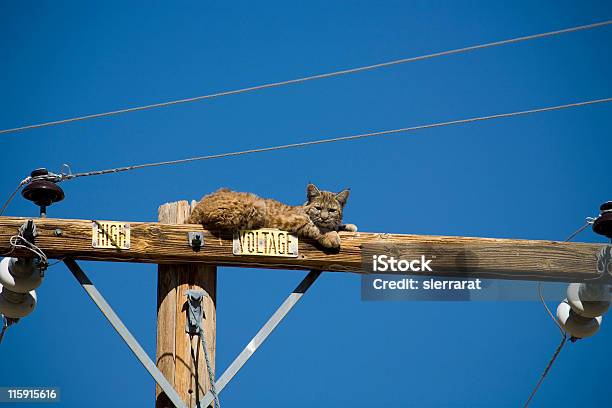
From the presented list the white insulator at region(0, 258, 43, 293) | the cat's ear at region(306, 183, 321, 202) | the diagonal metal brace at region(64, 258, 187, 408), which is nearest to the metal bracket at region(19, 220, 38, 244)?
the white insulator at region(0, 258, 43, 293)

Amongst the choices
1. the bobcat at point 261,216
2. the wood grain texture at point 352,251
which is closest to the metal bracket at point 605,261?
the wood grain texture at point 352,251

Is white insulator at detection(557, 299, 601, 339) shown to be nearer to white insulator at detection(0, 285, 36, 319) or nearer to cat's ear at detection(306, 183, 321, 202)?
cat's ear at detection(306, 183, 321, 202)

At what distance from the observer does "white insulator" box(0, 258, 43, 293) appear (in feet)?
16.9

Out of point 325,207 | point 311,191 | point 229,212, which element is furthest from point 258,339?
point 311,191

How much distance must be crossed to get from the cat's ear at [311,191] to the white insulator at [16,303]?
8.20 feet

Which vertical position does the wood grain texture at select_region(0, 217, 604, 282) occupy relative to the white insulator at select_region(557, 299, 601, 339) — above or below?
above

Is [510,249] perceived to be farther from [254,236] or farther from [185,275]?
[185,275]

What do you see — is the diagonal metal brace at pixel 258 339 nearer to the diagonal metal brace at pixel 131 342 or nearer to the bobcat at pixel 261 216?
the diagonal metal brace at pixel 131 342

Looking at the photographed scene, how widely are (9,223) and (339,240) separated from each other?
6.15ft

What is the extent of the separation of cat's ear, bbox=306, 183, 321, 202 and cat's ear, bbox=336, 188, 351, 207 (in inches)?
6.7

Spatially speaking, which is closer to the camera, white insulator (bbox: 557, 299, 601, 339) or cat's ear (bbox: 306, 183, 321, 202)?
white insulator (bbox: 557, 299, 601, 339)

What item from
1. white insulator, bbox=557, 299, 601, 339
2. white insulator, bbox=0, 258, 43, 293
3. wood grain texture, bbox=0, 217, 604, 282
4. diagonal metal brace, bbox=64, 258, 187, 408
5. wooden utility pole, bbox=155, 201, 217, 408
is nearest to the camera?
diagonal metal brace, bbox=64, 258, 187, 408

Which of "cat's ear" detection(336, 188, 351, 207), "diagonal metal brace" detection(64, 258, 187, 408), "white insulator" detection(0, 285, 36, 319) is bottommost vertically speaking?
"diagonal metal brace" detection(64, 258, 187, 408)

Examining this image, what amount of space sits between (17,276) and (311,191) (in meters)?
2.87
